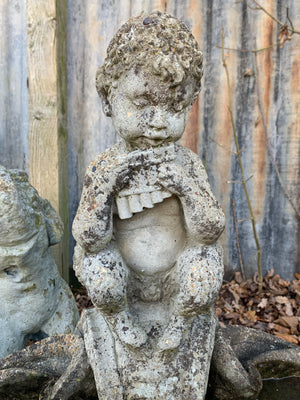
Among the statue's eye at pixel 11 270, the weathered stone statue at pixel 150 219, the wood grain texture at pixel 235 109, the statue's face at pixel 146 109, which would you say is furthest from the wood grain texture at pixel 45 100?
the statue's face at pixel 146 109

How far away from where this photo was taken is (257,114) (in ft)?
13.4

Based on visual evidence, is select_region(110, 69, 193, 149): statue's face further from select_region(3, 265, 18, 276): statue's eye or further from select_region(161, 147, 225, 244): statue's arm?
select_region(3, 265, 18, 276): statue's eye

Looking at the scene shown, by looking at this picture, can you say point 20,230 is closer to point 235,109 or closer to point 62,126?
point 62,126

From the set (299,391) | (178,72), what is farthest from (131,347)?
(178,72)

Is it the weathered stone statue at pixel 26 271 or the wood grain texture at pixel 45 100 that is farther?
the wood grain texture at pixel 45 100

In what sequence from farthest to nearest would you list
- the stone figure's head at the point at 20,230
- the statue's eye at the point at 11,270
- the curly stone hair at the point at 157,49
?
the statue's eye at the point at 11,270 < the stone figure's head at the point at 20,230 < the curly stone hair at the point at 157,49

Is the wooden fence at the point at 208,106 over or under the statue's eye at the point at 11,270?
over

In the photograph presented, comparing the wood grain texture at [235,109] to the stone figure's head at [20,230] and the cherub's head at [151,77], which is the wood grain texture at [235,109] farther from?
the cherub's head at [151,77]

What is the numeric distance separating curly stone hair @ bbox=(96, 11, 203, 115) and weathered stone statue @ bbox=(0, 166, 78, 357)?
1.15 metres

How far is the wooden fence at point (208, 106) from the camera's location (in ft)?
12.5

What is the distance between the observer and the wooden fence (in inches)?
150

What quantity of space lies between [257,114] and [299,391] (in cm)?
247

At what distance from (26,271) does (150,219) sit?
1.04 meters

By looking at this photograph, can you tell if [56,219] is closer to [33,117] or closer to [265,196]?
[33,117]
